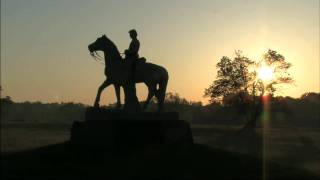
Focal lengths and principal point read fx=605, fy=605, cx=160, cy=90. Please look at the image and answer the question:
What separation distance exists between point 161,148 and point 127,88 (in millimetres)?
3294

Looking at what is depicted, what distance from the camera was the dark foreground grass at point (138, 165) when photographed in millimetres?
17281

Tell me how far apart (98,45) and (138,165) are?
678 centimetres

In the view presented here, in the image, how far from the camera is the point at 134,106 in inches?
962

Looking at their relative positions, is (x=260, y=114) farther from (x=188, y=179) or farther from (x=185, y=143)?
(x=188, y=179)

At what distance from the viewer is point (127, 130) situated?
2217cm

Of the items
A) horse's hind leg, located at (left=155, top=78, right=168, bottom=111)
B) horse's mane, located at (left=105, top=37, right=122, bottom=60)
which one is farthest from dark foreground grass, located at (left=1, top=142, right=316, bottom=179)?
horse's mane, located at (left=105, top=37, right=122, bottom=60)

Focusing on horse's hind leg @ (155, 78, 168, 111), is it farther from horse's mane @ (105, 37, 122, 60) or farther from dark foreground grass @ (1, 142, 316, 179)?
dark foreground grass @ (1, 142, 316, 179)

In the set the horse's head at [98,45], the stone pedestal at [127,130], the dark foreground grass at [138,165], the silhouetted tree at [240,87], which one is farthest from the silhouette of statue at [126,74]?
the silhouetted tree at [240,87]

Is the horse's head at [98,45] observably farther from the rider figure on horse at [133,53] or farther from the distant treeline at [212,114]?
the distant treeline at [212,114]

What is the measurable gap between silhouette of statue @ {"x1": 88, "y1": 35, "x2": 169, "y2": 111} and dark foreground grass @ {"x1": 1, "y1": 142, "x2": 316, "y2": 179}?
286 cm

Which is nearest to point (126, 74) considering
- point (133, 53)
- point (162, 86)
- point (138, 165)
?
point (133, 53)

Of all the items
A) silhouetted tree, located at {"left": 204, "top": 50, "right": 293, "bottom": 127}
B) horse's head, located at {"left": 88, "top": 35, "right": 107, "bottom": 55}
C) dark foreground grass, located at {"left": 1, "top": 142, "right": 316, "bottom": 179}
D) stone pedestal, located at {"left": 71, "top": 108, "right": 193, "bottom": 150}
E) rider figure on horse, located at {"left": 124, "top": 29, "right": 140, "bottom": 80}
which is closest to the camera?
dark foreground grass, located at {"left": 1, "top": 142, "right": 316, "bottom": 179}

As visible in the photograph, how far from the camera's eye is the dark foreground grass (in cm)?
1728

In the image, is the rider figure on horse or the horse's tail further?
the horse's tail
